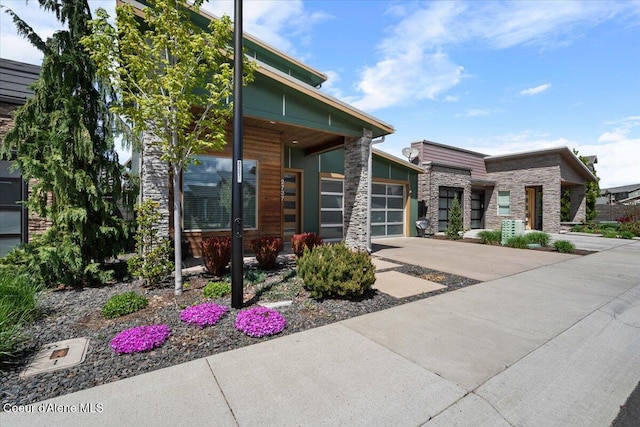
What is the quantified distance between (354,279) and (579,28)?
8.17 metres

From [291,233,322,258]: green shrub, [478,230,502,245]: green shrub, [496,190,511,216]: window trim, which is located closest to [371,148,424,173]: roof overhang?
[478,230,502,245]: green shrub

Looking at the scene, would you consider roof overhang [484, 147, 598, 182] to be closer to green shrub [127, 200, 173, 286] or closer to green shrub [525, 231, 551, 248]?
green shrub [525, 231, 551, 248]

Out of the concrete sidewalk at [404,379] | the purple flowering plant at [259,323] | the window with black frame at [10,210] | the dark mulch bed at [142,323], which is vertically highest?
the window with black frame at [10,210]

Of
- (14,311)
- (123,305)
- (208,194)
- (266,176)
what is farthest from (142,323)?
(266,176)

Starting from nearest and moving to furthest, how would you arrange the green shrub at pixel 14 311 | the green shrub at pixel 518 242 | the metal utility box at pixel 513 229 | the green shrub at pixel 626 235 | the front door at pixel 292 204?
the green shrub at pixel 14 311 < the front door at pixel 292 204 < the green shrub at pixel 518 242 < the metal utility box at pixel 513 229 < the green shrub at pixel 626 235

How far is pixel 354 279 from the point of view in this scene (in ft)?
14.6

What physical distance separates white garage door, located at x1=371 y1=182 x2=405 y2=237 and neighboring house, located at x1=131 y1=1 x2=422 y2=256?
22cm

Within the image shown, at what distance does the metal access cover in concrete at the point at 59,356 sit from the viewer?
101 inches

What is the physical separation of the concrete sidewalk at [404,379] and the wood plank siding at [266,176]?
18.4 feet

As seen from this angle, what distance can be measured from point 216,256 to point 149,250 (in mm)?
1205

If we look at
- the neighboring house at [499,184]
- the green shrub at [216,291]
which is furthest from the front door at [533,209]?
the green shrub at [216,291]

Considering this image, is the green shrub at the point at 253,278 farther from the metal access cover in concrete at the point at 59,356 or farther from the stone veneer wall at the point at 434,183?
the stone veneer wall at the point at 434,183

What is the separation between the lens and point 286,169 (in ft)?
34.1

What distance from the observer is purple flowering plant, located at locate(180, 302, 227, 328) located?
3.48 m
